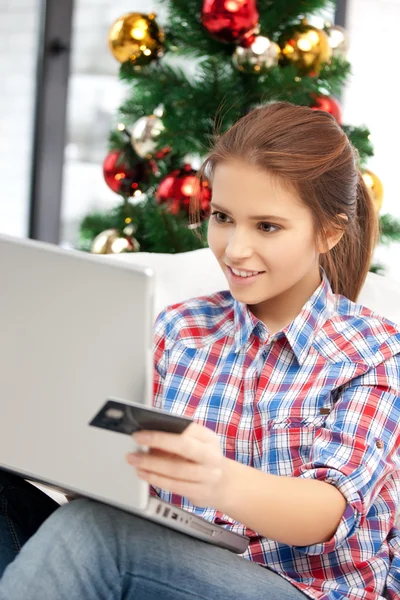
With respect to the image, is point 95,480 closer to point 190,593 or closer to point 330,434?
point 190,593

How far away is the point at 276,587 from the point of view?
1.00 meters

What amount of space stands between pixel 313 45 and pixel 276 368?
3.46 feet

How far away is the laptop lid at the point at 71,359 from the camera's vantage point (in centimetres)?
78

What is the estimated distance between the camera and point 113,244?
2158 millimetres

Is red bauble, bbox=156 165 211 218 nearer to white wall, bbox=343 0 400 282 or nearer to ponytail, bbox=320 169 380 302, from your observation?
ponytail, bbox=320 169 380 302

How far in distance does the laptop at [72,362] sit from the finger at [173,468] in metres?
0.01

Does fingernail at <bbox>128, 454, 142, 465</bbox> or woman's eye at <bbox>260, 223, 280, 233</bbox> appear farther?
woman's eye at <bbox>260, 223, 280, 233</bbox>

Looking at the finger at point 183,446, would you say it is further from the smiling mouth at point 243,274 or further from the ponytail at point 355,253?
the ponytail at point 355,253

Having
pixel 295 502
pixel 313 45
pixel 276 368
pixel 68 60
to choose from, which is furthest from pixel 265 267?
pixel 68 60

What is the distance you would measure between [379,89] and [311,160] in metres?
2.03

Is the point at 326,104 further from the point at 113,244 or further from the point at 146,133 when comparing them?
the point at 113,244

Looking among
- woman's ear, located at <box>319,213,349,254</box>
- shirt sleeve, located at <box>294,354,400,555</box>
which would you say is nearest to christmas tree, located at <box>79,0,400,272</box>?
woman's ear, located at <box>319,213,349,254</box>

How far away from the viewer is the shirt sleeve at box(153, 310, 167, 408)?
1.30 metres

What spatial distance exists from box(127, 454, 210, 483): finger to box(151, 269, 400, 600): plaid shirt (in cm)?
22
